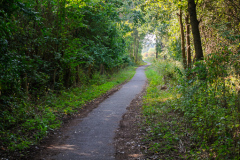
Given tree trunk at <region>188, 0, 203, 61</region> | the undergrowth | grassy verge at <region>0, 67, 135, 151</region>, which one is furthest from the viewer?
tree trunk at <region>188, 0, 203, 61</region>

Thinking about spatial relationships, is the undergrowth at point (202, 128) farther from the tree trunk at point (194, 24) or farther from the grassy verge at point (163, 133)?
the tree trunk at point (194, 24)

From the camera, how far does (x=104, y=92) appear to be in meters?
14.2

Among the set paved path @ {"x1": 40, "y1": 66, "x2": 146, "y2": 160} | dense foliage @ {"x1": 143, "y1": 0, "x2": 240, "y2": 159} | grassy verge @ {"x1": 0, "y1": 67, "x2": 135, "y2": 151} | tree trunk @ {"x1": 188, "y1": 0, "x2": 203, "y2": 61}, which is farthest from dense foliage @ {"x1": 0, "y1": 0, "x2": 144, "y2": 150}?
tree trunk @ {"x1": 188, "y1": 0, "x2": 203, "y2": 61}

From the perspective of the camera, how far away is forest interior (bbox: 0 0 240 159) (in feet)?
16.4

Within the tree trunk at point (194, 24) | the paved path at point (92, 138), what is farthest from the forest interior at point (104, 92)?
the paved path at point (92, 138)

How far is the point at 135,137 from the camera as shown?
20.6 feet

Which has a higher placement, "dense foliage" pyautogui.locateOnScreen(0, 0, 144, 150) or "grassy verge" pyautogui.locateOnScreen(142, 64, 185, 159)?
"dense foliage" pyautogui.locateOnScreen(0, 0, 144, 150)

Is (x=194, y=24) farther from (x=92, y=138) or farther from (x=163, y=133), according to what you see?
(x=92, y=138)

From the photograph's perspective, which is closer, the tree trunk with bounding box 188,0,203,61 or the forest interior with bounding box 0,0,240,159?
the forest interior with bounding box 0,0,240,159

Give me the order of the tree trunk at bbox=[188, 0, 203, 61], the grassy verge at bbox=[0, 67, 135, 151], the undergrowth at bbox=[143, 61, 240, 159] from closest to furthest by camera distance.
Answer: the undergrowth at bbox=[143, 61, 240, 159]
the grassy verge at bbox=[0, 67, 135, 151]
the tree trunk at bbox=[188, 0, 203, 61]

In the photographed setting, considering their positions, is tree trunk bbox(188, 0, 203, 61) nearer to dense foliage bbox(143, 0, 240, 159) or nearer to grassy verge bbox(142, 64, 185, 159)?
dense foliage bbox(143, 0, 240, 159)

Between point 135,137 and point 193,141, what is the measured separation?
184 centimetres

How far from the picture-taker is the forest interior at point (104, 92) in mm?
5008

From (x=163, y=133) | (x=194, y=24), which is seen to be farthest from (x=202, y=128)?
(x=194, y=24)
